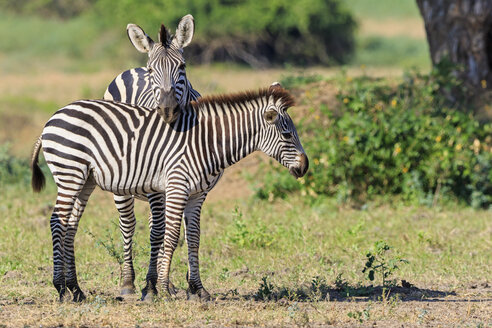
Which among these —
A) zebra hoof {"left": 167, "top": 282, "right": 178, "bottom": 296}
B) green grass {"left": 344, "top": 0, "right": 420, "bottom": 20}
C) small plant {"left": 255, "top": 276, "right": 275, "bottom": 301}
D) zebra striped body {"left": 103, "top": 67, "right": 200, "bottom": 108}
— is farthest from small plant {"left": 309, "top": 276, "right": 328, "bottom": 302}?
green grass {"left": 344, "top": 0, "right": 420, "bottom": 20}

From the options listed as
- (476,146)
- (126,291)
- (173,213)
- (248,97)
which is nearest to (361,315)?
(173,213)

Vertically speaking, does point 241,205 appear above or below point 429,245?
above

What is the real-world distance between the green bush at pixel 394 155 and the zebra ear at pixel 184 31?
4.17 meters

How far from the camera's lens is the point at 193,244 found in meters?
7.17

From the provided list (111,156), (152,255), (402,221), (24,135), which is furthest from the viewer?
(24,135)

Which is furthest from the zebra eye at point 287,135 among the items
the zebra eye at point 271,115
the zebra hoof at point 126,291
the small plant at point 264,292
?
the zebra hoof at point 126,291

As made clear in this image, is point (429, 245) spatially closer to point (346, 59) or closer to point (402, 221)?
point (402, 221)

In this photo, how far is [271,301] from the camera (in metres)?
6.75

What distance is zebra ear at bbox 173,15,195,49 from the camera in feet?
25.3

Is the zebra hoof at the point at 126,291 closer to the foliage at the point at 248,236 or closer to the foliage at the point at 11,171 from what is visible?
the foliage at the point at 248,236

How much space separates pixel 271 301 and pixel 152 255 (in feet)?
4.58

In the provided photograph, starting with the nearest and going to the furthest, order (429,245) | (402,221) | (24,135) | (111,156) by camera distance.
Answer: (111,156)
(429,245)
(402,221)
(24,135)

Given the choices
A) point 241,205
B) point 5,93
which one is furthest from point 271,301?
point 5,93

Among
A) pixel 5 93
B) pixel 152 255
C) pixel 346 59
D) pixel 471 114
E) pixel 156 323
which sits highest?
pixel 346 59
